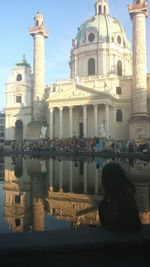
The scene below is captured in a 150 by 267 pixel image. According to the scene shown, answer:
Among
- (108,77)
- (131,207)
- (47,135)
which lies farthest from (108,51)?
(131,207)

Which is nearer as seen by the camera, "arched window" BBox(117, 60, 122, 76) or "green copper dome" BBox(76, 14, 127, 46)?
"arched window" BBox(117, 60, 122, 76)

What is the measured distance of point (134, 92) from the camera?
55.4 meters

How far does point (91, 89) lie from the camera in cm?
6038

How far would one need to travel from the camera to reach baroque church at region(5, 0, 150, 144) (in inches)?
2153

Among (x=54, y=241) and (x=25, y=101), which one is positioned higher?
(x=25, y=101)

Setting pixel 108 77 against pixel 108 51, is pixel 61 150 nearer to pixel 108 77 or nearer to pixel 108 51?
pixel 108 77

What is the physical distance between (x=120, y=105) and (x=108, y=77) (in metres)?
5.53

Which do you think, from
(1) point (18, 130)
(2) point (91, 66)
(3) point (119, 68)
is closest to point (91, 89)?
(2) point (91, 66)

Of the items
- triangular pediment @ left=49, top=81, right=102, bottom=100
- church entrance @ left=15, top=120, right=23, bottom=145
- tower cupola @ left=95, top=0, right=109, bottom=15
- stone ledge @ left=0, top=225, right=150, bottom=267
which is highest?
tower cupola @ left=95, top=0, right=109, bottom=15

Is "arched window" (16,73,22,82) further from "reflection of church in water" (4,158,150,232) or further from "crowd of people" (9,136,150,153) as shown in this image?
"reflection of church in water" (4,158,150,232)

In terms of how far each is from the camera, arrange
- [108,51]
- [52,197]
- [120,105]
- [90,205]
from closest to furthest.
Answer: [90,205], [52,197], [120,105], [108,51]

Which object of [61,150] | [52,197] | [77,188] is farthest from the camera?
[61,150]

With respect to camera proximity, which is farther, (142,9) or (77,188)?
(142,9)

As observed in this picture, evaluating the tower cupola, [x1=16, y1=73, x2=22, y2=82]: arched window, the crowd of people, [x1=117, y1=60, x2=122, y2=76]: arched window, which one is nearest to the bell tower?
the crowd of people
